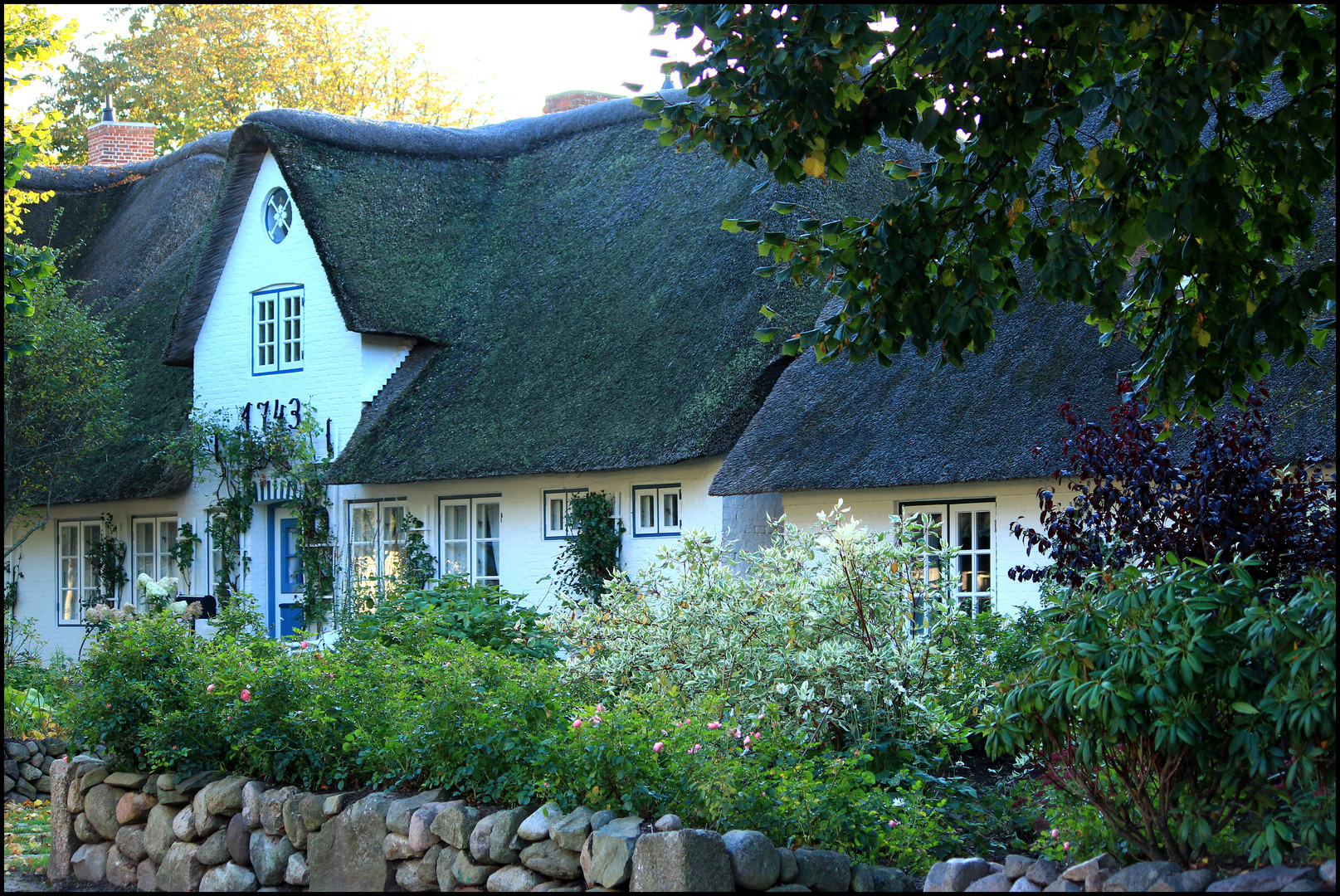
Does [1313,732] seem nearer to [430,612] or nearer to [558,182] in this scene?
[430,612]

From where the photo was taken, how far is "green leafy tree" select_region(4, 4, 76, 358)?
9.93 meters

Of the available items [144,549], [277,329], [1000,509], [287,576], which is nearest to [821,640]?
[1000,509]

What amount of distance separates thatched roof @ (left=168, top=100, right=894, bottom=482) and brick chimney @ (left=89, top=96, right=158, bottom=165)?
1043 cm

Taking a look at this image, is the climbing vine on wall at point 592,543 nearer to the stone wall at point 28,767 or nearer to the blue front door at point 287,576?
the blue front door at point 287,576

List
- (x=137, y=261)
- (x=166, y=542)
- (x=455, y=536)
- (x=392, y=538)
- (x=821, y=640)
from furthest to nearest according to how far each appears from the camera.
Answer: (x=137, y=261)
(x=166, y=542)
(x=392, y=538)
(x=455, y=536)
(x=821, y=640)

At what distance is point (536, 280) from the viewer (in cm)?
1678

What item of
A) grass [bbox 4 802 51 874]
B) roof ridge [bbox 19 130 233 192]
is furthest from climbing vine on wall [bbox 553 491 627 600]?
roof ridge [bbox 19 130 233 192]

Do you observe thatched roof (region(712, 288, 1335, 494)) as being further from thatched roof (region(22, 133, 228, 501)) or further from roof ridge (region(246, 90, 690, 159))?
thatched roof (region(22, 133, 228, 501))

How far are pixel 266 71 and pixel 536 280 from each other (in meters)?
18.2

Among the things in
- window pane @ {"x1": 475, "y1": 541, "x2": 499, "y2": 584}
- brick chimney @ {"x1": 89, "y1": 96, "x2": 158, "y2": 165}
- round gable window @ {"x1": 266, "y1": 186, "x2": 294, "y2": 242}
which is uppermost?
brick chimney @ {"x1": 89, "y1": 96, "x2": 158, "y2": 165}

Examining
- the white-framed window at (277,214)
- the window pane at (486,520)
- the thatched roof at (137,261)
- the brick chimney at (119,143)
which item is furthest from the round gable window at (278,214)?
the brick chimney at (119,143)

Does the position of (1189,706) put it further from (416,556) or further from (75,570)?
(75,570)

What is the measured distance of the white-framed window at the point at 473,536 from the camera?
1534cm

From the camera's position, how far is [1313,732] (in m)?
4.20
